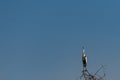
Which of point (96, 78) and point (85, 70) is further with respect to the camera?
point (96, 78)

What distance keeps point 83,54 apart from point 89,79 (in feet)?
29.4

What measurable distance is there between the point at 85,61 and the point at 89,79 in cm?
850

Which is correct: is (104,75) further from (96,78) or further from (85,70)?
(85,70)

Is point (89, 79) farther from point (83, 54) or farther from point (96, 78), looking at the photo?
point (83, 54)

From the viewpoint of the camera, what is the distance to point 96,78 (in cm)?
9662

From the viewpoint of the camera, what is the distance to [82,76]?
91.1 metres

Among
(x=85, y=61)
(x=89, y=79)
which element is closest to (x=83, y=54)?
(x=85, y=61)

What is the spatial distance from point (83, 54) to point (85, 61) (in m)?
2.21

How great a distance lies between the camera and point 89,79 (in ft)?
313

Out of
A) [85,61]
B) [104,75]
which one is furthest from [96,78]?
[85,61]

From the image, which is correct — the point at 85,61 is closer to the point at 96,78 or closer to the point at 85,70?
the point at 85,70

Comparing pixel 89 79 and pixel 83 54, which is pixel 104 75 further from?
pixel 83 54

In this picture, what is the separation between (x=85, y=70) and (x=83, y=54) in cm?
427

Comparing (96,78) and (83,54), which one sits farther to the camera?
(96,78)
